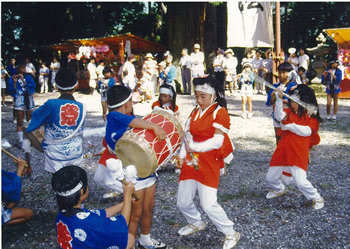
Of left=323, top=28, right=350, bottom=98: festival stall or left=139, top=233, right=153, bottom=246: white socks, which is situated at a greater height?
left=323, top=28, right=350, bottom=98: festival stall

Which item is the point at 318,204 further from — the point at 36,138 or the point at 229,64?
the point at 229,64

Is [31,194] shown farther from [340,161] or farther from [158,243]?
[340,161]

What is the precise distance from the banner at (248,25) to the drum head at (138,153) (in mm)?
6890

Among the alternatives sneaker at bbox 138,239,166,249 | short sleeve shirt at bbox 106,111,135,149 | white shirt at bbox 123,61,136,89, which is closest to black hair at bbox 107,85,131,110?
short sleeve shirt at bbox 106,111,135,149

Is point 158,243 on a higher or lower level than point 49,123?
lower

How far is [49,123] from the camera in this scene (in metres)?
3.68

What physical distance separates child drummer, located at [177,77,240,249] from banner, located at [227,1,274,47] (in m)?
6.15

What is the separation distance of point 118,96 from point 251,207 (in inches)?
99.0

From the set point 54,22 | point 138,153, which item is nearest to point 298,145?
point 138,153

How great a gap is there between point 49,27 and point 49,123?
25411mm

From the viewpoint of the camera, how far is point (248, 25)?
30.6 feet

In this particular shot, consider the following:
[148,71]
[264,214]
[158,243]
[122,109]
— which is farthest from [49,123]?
[148,71]

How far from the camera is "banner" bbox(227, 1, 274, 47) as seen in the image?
930cm

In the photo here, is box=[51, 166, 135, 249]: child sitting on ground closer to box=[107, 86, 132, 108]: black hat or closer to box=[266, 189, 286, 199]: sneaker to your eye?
box=[107, 86, 132, 108]: black hat
